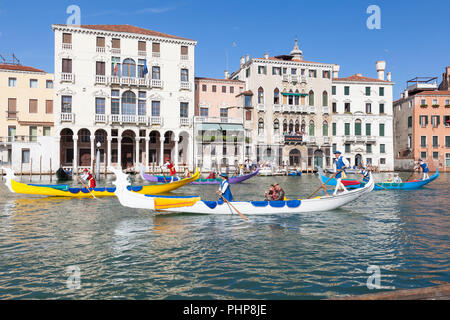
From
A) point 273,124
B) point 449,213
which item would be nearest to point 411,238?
point 449,213

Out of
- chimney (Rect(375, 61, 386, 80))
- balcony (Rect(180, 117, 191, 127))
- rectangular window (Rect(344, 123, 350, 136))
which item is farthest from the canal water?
chimney (Rect(375, 61, 386, 80))

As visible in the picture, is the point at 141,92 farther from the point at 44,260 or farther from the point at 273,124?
the point at 44,260

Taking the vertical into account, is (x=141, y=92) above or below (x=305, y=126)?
above

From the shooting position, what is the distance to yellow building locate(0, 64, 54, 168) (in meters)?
36.0

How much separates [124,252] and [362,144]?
43.4 m

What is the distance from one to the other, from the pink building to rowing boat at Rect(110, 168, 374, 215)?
26654 millimetres

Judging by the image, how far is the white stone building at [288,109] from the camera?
141 feet

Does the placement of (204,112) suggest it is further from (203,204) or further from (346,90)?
(203,204)

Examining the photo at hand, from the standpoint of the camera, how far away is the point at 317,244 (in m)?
8.66

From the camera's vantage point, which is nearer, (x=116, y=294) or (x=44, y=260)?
(x=116, y=294)

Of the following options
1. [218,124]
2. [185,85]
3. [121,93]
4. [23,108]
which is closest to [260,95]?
[218,124]

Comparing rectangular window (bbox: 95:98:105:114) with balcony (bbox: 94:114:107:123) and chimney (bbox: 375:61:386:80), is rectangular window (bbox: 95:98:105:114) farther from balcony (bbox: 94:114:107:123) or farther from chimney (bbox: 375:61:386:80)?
chimney (bbox: 375:61:386:80)

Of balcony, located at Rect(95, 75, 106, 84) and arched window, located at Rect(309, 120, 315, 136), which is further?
arched window, located at Rect(309, 120, 315, 136)

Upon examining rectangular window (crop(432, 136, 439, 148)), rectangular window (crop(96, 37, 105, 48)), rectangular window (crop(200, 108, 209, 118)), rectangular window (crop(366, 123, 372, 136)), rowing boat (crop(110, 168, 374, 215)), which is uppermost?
rectangular window (crop(96, 37, 105, 48))
